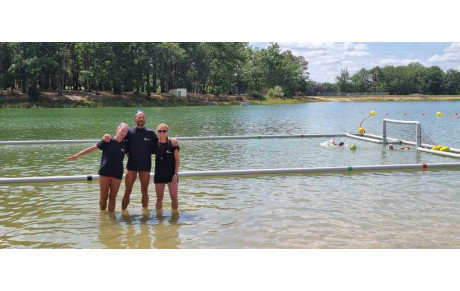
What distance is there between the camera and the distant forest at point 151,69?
225 ft

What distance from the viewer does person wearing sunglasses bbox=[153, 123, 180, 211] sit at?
327 inches

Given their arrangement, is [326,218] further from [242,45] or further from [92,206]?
[242,45]

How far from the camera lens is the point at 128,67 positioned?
77.0 meters

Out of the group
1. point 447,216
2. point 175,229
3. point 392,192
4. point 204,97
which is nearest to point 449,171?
point 392,192

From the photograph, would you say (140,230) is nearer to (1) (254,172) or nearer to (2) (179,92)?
(1) (254,172)

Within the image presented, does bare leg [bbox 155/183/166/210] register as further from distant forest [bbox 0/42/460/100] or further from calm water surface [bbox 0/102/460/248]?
distant forest [bbox 0/42/460/100]

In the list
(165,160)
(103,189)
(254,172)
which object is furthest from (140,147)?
(254,172)

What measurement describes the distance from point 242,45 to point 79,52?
46.1 m

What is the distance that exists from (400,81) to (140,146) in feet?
509

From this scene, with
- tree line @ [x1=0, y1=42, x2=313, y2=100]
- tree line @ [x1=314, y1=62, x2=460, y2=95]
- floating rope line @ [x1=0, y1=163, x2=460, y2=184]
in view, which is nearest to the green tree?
tree line @ [x1=314, y1=62, x2=460, y2=95]

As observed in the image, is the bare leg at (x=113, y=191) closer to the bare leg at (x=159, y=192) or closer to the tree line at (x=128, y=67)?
the bare leg at (x=159, y=192)

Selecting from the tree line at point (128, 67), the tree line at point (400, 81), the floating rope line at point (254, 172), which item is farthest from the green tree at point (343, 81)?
the floating rope line at point (254, 172)

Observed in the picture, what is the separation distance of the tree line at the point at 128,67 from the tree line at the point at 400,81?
56.1m

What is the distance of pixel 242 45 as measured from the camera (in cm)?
11338
